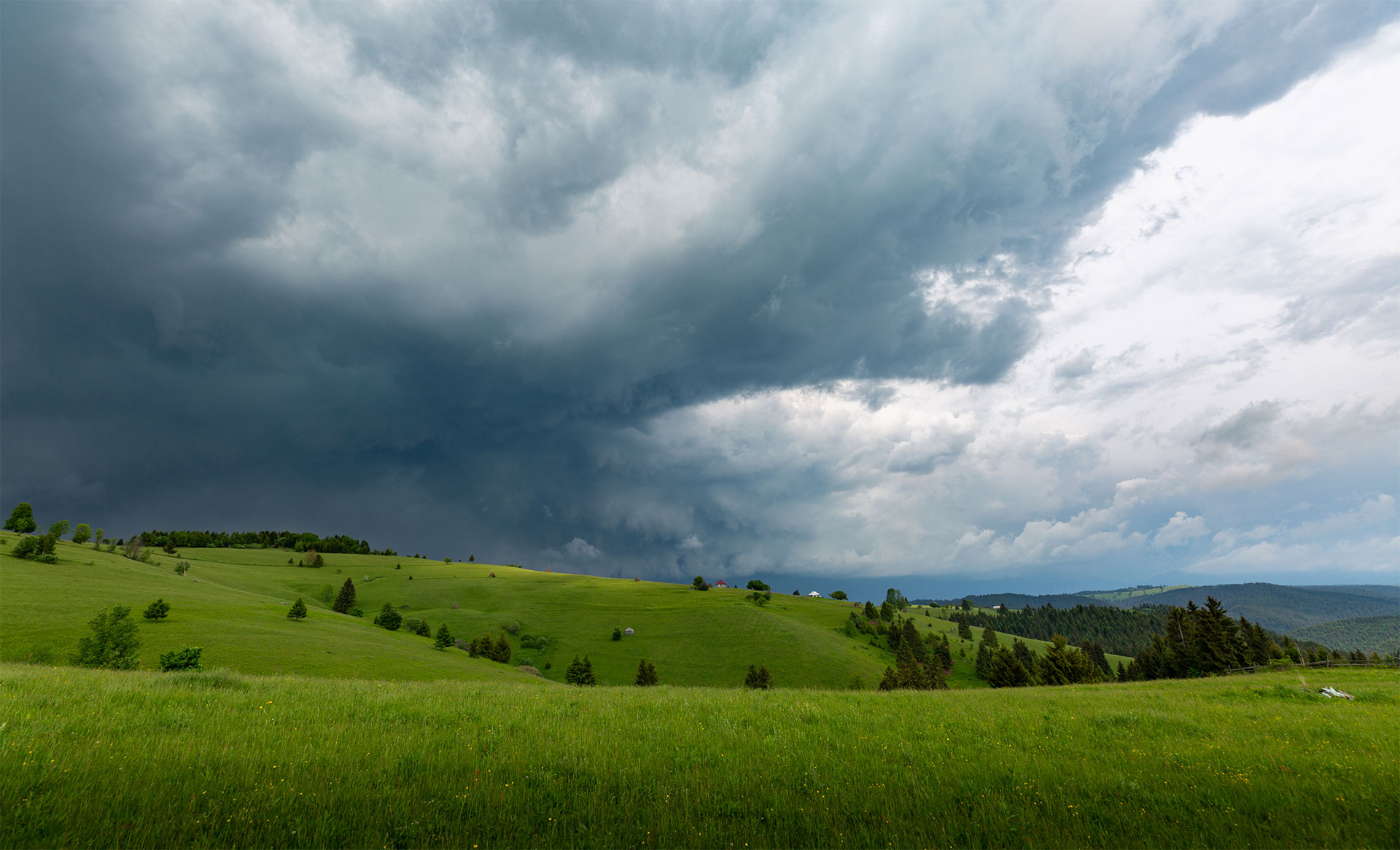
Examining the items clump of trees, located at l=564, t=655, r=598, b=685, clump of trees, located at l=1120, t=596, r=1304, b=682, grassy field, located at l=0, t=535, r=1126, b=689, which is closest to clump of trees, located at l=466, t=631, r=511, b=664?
grassy field, located at l=0, t=535, r=1126, b=689

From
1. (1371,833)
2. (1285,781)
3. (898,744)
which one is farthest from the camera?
(898,744)

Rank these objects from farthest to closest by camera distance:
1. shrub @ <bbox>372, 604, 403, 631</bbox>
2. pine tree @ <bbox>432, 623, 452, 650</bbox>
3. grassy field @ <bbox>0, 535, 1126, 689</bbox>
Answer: shrub @ <bbox>372, 604, 403, 631</bbox>
pine tree @ <bbox>432, 623, 452, 650</bbox>
grassy field @ <bbox>0, 535, 1126, 689</bbox>

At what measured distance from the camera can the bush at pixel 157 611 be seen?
200 ft

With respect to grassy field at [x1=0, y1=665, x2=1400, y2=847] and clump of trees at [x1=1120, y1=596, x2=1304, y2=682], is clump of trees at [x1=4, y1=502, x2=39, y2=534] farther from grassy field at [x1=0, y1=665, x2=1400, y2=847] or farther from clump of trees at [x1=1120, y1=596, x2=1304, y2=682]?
clump of trees at [x1=1120, y1=596, x2=1304, y2=682]

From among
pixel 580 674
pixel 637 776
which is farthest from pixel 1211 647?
pixel 637 776

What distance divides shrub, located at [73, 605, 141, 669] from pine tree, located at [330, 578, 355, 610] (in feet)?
299

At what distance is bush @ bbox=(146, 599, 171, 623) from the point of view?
60938 mm

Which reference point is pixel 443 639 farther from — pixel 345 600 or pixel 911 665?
pixel 911 665

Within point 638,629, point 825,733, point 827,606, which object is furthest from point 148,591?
point 827,606

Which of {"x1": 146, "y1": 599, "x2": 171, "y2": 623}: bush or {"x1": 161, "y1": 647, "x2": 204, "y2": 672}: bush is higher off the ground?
{"x1": 161, "y1": 647, "x2": 204, "y2": 672}: bush

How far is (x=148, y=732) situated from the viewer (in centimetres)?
926

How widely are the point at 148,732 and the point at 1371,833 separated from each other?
734 inches

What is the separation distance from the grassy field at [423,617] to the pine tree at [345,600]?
166 inches

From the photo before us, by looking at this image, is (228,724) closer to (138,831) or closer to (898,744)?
(138,831)
